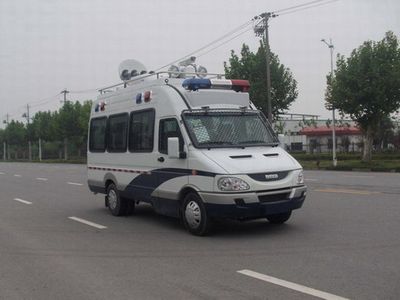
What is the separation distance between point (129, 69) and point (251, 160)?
5.64m

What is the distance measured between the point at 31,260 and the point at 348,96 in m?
29.6

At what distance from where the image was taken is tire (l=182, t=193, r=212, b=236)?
8.79 m

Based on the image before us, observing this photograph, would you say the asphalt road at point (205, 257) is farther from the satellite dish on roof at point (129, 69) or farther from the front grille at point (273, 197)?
the satellite dish on roof at point (129, 69)

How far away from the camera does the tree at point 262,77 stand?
40.5m

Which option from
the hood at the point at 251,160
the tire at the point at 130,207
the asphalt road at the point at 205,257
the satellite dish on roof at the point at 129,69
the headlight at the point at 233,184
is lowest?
the asphalt road at the point at 205,257

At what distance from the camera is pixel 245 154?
897 cm

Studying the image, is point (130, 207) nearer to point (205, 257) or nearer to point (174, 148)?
point (174, 148)

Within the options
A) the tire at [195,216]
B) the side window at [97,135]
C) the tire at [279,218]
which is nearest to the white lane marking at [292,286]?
the tire at [195,216]

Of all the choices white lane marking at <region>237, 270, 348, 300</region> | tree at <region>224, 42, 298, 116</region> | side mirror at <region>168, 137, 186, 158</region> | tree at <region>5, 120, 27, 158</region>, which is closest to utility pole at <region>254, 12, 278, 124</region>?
tree at <region>224, 42, 298, 116</region>

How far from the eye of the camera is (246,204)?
8438 millimetres

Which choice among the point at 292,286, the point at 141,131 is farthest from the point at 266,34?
the point at 292,286

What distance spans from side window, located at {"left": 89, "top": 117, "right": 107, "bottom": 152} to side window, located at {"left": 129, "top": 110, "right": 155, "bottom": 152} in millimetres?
1570

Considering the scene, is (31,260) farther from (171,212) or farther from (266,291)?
(266,291)

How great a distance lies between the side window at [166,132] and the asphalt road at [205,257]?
1.57m
